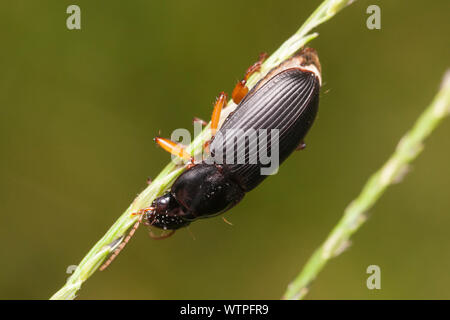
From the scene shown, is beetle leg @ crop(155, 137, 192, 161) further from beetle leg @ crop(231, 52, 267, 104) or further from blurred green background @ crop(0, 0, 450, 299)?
blurred green background @ crop(0, 0, 450, 299)

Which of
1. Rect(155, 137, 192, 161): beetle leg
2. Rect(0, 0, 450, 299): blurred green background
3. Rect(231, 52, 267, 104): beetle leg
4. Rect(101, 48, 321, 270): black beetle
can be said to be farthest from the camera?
Rect(0, 0, 450, 299): blurred green background

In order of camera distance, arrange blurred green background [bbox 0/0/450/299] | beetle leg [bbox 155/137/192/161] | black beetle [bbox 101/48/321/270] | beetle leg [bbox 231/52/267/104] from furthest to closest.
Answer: blurred green background [bbox 0/0/450/299] → black beetle [bbox 101/48/321/270] → beetle leg [bbox 231/52/267/104] → beetle leg [bbox 155/137/192/161]

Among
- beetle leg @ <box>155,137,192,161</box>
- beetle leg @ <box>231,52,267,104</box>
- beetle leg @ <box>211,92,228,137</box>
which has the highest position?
beetle leg @ <box>231,52,267,104</box>

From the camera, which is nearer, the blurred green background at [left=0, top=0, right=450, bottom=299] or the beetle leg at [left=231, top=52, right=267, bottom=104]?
the beetle leg at [left=231, top=52, right=267, bottom=104]

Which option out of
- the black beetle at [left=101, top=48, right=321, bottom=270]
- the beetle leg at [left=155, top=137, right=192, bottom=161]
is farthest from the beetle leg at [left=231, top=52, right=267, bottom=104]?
the beetle leg at [left=155, top=137, right=192, bottom=161]

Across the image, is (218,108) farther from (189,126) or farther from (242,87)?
(189,126)

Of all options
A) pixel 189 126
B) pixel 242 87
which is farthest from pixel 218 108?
pixel 189 126

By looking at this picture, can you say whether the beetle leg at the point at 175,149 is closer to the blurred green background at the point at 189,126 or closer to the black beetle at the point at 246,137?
the black beetle at the point at 246,137
